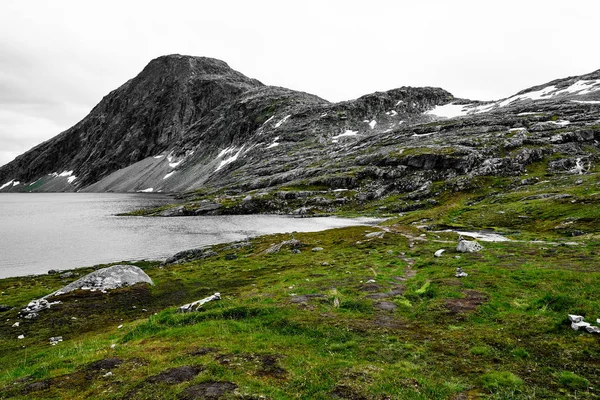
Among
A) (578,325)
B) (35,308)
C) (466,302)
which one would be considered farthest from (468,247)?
(35,308)

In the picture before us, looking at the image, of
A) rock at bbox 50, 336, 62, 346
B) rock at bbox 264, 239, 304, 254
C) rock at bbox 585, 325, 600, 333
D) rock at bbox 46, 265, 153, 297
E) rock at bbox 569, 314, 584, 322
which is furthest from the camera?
rock at bbox 264, 239, 304, 254

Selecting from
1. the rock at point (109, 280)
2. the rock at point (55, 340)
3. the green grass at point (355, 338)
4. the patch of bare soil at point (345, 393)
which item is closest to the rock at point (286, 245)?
the rock at point (109, 280)

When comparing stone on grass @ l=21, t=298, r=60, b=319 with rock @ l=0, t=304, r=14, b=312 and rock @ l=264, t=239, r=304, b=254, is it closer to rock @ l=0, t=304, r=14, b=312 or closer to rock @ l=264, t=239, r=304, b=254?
rock @ l=0, t=304, r=14, b=312

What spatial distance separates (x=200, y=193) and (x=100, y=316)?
540ft

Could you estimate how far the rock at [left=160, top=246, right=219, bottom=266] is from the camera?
187 ft

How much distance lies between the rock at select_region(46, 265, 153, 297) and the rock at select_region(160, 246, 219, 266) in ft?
58.4

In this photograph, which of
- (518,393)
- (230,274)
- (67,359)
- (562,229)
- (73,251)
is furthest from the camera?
(73,251)

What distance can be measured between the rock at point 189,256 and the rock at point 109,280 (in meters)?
17.8

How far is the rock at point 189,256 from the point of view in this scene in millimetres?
57094

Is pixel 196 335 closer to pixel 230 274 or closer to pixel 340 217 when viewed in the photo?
pixel 230 274

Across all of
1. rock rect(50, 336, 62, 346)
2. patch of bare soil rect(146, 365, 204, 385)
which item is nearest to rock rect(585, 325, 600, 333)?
patch of bare soil rect(146, 365, 204, 385)

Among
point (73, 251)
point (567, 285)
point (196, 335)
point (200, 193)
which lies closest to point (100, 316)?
point (196, 335)

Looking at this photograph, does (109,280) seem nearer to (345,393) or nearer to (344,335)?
(344,335)

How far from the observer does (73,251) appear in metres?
69.1
